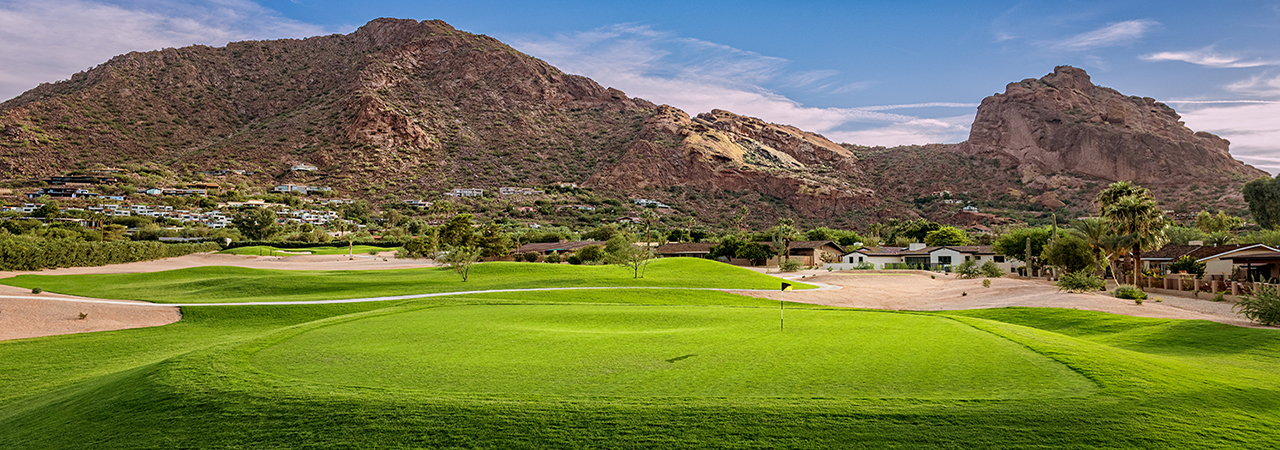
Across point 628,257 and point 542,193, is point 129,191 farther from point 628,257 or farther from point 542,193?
point 628,257

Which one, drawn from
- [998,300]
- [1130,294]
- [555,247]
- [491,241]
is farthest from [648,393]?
[555,247]

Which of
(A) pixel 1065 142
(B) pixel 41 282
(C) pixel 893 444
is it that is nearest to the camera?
(C) pixel 893 444

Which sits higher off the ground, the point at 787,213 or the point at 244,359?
the point at 787,213

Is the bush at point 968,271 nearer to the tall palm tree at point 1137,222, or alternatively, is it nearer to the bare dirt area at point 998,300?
the bare dirt area at point 998,300

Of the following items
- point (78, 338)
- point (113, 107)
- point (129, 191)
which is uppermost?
point (113, 107)

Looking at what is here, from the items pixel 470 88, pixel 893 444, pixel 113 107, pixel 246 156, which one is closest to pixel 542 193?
pixel 470 88

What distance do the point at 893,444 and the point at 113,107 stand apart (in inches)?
6506

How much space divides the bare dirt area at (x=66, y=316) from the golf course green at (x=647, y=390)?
2852mm

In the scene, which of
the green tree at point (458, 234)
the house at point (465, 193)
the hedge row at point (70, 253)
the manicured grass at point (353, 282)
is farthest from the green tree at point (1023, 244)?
the house at point (465, 193)

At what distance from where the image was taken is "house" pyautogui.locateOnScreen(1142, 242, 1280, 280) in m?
38.2

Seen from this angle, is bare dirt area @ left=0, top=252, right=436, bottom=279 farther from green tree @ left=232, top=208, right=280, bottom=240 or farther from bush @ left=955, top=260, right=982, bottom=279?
bush @ left=955, top=260, right=982, bottom=279

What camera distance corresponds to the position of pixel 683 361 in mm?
9922

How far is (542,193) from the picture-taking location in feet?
422

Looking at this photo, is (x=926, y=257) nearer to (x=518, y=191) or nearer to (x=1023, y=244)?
(x=1023, y=244)
